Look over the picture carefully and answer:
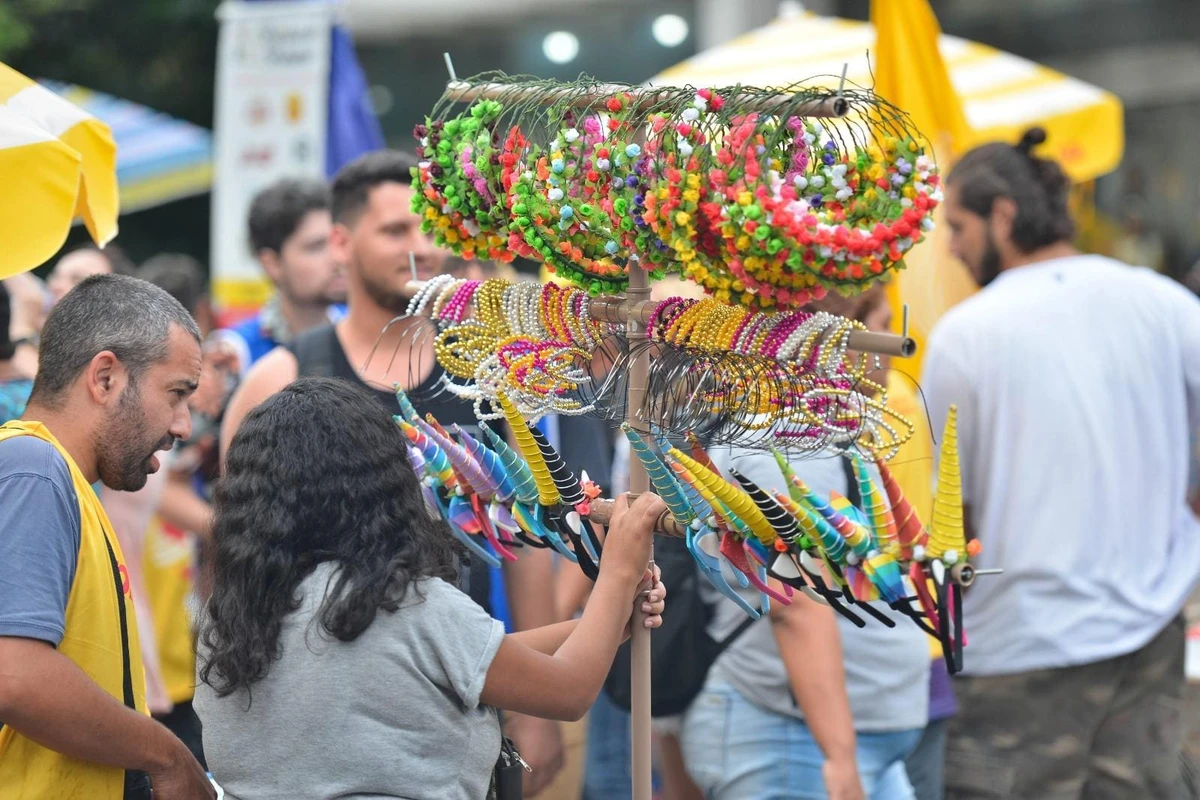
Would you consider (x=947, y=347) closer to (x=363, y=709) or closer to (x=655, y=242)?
(x=655, y=242)

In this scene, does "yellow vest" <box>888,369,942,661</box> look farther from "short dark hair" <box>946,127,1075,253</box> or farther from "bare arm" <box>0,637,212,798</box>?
"bare arm" <box>0,637,212,798</box>

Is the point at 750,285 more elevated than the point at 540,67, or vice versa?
the point at 750,285

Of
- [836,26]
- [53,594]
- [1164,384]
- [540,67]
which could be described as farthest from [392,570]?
[540,67]

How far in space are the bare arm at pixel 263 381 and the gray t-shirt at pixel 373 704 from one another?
1330mm

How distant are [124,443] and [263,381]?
1.01 metres

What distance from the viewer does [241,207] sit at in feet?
22.1

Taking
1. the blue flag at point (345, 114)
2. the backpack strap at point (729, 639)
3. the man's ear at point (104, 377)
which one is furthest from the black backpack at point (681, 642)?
the blue flag at point (345, 114)

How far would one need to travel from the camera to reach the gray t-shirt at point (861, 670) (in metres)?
3.08

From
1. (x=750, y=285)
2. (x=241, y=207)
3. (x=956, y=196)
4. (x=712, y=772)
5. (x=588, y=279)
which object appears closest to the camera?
(x=750, y=285)

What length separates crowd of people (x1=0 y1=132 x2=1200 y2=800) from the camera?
205cm

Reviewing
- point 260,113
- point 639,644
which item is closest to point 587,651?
point 639,644

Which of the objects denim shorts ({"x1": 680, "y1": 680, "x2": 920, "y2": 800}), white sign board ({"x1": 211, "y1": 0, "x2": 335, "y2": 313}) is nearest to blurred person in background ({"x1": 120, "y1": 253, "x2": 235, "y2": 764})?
denim shorts ({"x1": 680, "y1": 680, "x2": 920, "y2": 800})

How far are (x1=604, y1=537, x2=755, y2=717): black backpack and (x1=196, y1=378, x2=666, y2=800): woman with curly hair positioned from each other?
3.16 feet

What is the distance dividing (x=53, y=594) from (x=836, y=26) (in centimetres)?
401
